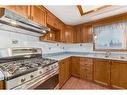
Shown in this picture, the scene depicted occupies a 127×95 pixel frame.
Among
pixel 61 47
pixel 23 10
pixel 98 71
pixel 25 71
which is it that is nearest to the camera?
pixel 25 71

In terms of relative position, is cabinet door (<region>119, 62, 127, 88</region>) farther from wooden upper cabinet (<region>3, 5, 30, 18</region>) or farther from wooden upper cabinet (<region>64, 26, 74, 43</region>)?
wooden upper cabinet (<region>3, 5, 30, 18</region>)

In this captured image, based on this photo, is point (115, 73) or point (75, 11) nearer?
point (115, 73)

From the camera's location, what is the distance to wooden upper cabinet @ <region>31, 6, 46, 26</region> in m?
1.90

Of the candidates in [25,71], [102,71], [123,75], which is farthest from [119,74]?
[25,71]

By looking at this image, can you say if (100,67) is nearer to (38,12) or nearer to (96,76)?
(96,76)

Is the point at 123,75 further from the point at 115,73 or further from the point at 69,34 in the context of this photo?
the point at 69,34

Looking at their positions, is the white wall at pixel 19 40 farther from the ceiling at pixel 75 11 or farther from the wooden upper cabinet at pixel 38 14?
the ceiling at pixel 75 11

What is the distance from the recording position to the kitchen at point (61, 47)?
56.1 inches

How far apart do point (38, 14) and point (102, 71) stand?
2129 mm

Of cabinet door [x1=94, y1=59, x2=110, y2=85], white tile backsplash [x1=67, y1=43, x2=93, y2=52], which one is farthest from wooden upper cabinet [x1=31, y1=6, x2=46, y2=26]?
white tile backsplash [x1=67, y1=43, x2=93, y2=52]

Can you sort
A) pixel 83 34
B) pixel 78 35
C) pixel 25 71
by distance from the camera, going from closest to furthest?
pixel 25 71, pixel 83 34, pixel 78 35

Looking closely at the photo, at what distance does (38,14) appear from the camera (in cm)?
209

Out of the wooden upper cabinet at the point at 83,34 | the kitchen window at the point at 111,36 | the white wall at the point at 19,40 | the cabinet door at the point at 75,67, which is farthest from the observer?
the wooden upper cabinet at the point at 83,34

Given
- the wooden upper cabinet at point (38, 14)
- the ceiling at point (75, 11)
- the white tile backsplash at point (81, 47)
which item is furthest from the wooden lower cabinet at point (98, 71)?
the ceiling at point (75, 11)
